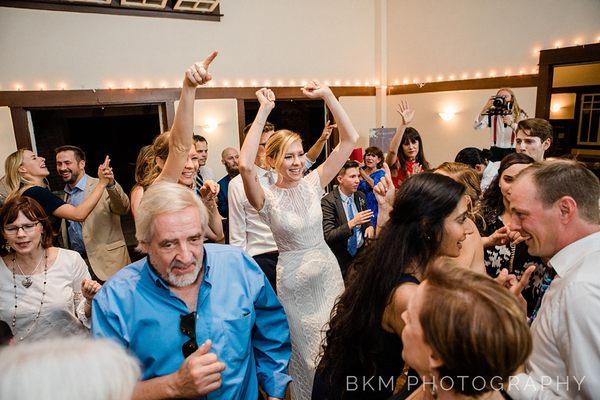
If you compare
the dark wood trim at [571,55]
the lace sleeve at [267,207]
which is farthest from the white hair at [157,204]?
the dark wood trim at [571,55]

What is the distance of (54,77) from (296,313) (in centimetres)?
463

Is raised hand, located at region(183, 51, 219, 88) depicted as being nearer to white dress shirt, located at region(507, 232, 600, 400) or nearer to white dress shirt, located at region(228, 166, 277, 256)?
white dress shirt, located at region(228, 166, 277, 256)

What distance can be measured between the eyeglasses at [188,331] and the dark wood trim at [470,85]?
19.6 ft

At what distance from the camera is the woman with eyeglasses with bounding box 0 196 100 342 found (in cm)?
192

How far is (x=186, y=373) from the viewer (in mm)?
1186

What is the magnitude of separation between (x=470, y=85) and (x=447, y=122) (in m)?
0.71

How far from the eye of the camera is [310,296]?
92.7 inches

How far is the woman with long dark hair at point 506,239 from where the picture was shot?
6.60 ft

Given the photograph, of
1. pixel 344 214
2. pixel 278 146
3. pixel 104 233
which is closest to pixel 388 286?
pixel 278 146

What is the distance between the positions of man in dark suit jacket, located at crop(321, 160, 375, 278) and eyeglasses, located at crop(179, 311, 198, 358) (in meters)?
1.85

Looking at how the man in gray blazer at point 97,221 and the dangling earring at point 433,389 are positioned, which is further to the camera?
the man in gray blazer at point 97,221

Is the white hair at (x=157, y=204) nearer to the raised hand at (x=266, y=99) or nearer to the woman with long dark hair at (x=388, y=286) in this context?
the woman with long dark hair at (x=388, y=286)

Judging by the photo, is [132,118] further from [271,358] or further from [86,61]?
[271,358]

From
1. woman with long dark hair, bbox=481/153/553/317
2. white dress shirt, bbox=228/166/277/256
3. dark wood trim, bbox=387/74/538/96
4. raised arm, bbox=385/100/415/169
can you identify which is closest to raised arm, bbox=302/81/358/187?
white dress shirt, bbox=228/166/277/256
